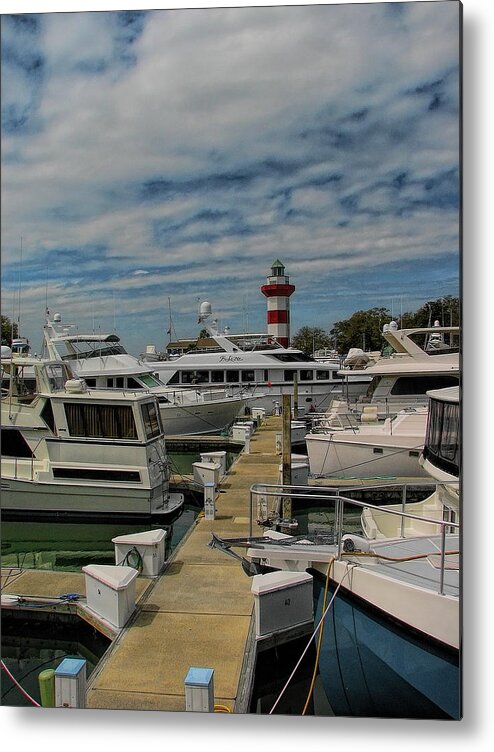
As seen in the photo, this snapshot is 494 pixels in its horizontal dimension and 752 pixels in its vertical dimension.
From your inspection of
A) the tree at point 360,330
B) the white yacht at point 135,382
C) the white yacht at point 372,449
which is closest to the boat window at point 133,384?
the white yacht at point 135,382

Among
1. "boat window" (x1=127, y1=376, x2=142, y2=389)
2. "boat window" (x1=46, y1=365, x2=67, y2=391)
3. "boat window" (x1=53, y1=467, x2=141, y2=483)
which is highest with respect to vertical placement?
"boat window" (x1=46, y1=365, x2=67, y2=391)

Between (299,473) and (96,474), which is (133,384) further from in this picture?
(299,473)

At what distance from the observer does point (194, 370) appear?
16562 mm

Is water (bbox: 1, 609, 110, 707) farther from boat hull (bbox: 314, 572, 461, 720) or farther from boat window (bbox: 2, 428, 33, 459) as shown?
boat window (bbox: 2, 428, 33, 459)

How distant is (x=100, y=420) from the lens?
21.2 ft

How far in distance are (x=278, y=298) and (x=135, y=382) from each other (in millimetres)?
10657

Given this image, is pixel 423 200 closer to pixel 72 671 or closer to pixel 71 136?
pixel 71 136

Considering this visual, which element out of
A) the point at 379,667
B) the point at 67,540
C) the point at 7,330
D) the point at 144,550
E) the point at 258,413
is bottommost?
the point at 67,540

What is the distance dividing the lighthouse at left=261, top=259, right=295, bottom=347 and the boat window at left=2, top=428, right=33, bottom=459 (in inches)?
624

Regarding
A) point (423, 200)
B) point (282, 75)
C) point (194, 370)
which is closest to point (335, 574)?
point (423, 200)

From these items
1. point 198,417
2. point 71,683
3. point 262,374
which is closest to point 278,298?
point 262,374

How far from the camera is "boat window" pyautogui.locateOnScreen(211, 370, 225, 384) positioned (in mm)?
16594

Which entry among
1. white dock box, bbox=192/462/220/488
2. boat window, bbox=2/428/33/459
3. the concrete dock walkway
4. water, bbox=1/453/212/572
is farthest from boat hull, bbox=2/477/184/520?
the concrete dock walkway

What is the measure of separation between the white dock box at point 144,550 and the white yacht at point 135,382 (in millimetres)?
7999
